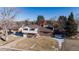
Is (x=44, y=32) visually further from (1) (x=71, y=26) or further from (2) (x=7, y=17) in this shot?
(2) (x=7, y=17)

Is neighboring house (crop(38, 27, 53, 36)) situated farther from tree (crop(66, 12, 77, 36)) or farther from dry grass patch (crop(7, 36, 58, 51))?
tree (crop(66, 12, 77, 36))

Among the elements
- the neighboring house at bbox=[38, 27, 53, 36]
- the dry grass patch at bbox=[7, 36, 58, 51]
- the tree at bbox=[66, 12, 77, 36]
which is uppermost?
the tree at bbox=[66, 12, 77, 36]

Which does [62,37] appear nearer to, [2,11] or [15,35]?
[15,35]

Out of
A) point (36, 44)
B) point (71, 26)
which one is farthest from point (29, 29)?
point (71, 26)

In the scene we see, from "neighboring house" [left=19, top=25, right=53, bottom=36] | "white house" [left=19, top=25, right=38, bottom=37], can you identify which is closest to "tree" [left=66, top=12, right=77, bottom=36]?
"neighboring house" [left=19, top=25, right=53, bottom=36]

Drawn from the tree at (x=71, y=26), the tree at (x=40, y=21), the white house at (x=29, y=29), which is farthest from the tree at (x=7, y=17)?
the tree at (x=71, y=26)

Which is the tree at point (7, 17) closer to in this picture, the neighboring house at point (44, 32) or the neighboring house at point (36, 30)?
the neighboring house at point (36, 30)
